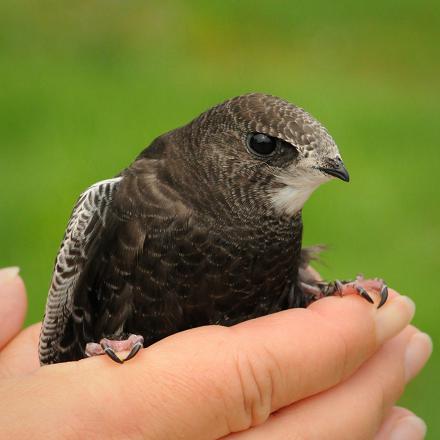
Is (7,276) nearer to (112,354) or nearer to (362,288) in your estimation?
(112,354)

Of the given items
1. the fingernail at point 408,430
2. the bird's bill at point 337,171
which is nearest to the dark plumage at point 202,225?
the bird's bill at point 337,171

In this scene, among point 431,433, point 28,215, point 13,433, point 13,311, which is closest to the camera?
point 13,433

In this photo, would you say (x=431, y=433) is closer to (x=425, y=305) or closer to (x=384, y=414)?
(x=425, y=305)

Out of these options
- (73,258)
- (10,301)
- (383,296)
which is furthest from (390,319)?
(10,301)

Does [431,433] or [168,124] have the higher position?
[168,124]

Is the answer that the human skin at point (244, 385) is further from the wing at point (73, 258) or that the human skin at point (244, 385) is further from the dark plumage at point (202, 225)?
the wing at point (73, 258)

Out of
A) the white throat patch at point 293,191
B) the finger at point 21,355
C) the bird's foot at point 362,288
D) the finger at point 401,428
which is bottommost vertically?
the finger at point 21,355

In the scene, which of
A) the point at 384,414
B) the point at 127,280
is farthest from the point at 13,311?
the point at 384,414
